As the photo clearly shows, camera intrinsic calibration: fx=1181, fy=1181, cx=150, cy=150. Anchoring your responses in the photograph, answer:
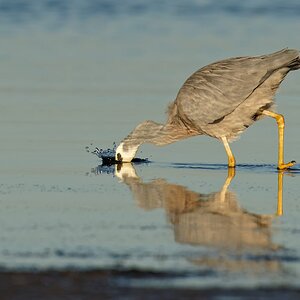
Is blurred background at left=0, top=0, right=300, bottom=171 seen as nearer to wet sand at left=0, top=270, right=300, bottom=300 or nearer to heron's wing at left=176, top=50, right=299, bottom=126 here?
heron's wing at left=176, top=50, right=299, bottom=126

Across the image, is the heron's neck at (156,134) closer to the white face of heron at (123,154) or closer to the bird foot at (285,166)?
the white face of heron at (123,154)

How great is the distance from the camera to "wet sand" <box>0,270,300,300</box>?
716 centimetres

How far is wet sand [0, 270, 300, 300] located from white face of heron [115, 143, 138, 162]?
245 inches

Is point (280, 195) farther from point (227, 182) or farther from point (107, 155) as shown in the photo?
A: point (107, 155)

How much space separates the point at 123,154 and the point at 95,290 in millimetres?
6683

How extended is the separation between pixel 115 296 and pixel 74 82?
37.0 ft

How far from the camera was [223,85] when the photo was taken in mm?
13867

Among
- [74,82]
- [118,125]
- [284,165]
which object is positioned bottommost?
[284,165]

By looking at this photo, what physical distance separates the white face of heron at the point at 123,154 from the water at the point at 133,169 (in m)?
0.28

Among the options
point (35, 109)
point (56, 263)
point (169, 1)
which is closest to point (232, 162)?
point (35, 109)

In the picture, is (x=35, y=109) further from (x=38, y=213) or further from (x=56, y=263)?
(x=56, y=263)

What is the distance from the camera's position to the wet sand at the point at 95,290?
716cm

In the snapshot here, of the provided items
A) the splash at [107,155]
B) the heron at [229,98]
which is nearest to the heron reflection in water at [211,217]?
the splash at [107,155]

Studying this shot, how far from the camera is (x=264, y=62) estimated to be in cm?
1363
